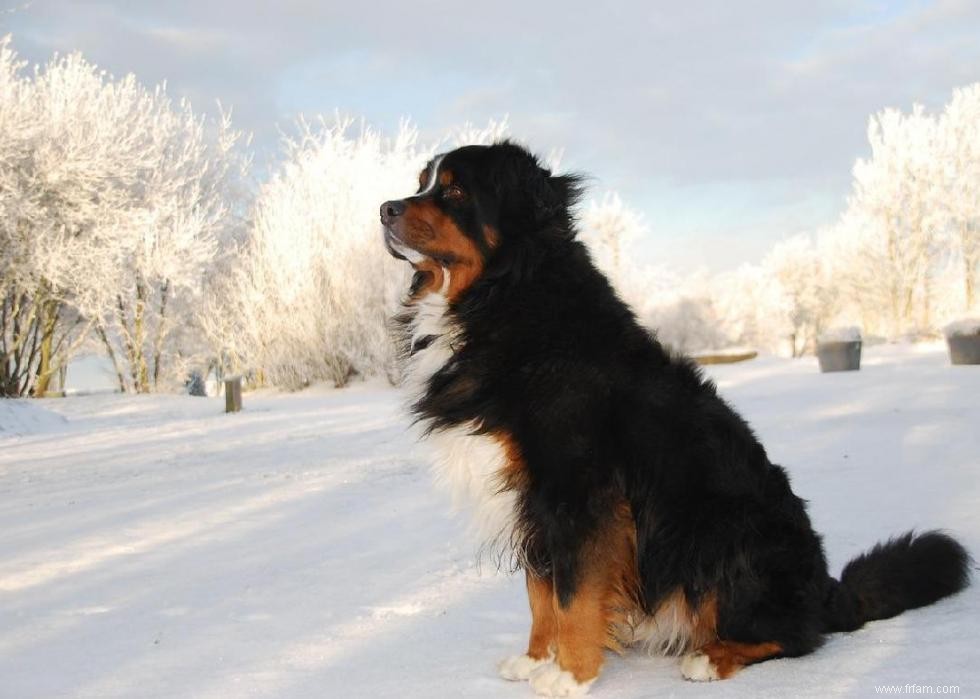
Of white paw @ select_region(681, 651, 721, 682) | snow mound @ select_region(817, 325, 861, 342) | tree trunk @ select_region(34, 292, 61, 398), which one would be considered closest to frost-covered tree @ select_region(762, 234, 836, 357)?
snow mound @ select_region(817, 325, 861, 342)

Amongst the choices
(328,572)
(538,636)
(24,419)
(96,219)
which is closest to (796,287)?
(96,219)

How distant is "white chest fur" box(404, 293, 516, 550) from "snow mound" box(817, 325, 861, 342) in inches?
552

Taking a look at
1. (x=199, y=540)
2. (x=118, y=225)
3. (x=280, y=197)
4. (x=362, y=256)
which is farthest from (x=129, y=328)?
(x=199, y=540)

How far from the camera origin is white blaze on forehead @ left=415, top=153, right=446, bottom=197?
3.22 metres

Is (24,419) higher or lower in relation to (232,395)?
lower

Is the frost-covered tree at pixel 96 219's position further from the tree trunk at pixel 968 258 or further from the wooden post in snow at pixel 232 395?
the tree trunk at pixel 968 258

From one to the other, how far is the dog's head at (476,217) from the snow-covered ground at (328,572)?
136 centimetres

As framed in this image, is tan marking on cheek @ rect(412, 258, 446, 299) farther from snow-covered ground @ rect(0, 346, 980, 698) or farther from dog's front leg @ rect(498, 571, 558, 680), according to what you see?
snow-covered ground @ rect(0, 346, 980, 698)

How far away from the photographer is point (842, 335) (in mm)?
15430

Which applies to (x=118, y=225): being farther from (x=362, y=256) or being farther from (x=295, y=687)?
(x=295, y=687)

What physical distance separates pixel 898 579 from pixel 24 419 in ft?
46.5

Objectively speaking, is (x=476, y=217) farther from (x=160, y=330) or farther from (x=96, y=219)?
(x=160, y=330)

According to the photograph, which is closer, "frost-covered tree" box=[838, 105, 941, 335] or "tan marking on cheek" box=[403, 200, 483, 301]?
"tan marking on cheek" box=[403, 200, 483, 301]

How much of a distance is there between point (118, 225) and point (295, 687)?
74.5ft
